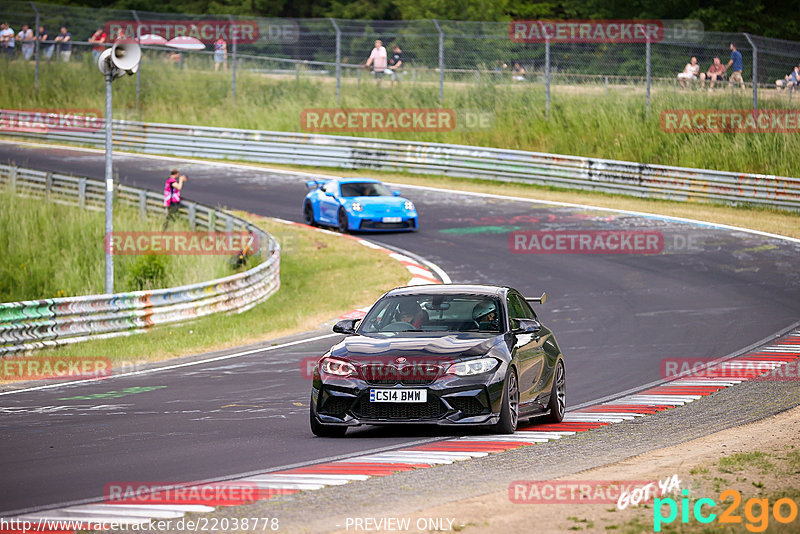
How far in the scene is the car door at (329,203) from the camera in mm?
28344

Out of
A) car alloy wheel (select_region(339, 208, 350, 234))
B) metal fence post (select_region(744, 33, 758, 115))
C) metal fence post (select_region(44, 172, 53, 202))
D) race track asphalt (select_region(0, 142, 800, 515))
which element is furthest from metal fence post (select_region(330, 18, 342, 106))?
metal fence post (select_region(744, 33, 758, 115))

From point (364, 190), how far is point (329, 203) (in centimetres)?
92

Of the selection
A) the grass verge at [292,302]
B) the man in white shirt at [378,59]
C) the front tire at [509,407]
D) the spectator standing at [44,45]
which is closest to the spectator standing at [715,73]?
the man in white shirt at [378,59]

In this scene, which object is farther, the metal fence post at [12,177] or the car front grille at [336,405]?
the metal fence post at [12,177]

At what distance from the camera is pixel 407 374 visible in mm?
9922

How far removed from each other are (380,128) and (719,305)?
22061 millimetres

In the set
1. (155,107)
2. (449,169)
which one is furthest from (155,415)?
(155,107)

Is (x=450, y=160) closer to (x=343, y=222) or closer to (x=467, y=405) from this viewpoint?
(x=343, y=222)

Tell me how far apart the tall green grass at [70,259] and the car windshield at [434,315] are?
12.9 meters

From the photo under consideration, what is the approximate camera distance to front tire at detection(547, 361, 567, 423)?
11327 millimetres

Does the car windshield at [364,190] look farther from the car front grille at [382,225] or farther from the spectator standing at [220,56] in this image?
the spectator standing at [220,56]

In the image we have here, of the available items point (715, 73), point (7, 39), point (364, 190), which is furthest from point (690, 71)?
point (7, 39)

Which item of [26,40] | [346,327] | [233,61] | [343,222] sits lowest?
[343,222]

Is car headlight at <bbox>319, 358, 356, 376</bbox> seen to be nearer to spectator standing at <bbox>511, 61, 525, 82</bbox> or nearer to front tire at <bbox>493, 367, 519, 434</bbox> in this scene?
front tire at <bbox>493, 367, 519, 434</bbox>
